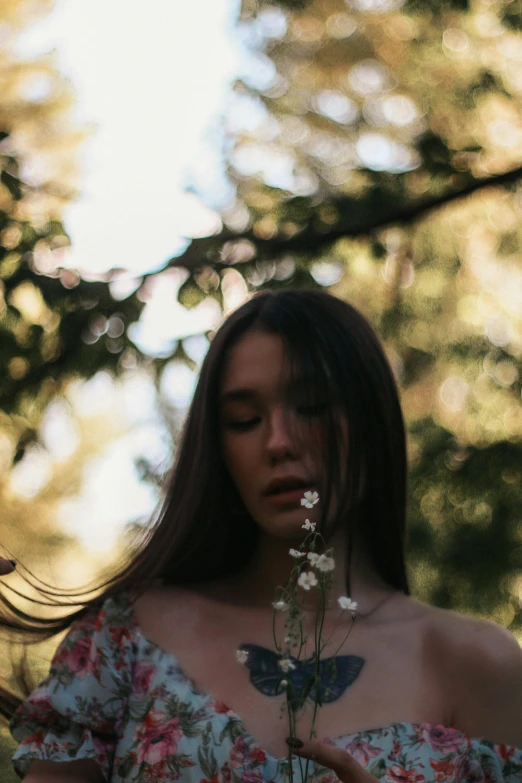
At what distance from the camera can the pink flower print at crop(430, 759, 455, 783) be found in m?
1.92

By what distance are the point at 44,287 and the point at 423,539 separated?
1569 millimetres

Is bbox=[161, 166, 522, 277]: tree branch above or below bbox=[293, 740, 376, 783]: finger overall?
above

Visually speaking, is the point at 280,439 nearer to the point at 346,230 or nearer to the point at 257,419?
the point at 257,419

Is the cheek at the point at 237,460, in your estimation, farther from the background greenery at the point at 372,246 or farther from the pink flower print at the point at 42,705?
the background greenery at the point at 372,246

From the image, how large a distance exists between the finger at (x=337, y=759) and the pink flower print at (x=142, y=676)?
Answer: 497mm

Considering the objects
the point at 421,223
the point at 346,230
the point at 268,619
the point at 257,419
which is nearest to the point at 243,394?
the point at 257,419

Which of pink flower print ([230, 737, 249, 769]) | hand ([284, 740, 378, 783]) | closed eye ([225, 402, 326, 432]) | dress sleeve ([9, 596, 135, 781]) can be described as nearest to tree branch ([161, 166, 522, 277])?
closed eye ([225, 402, 326, 432])

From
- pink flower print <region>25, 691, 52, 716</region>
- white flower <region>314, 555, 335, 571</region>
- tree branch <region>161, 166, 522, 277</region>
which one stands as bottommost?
pink flower print <region>25, 691, 52, 716</region>

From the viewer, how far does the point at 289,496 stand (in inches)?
81.6

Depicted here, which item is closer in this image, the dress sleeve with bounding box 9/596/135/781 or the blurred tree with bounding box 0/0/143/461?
the dress sleeve with bounding box 9/596/135/781

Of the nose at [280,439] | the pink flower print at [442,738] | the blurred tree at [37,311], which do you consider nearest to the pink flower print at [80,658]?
the nose at [280,439]

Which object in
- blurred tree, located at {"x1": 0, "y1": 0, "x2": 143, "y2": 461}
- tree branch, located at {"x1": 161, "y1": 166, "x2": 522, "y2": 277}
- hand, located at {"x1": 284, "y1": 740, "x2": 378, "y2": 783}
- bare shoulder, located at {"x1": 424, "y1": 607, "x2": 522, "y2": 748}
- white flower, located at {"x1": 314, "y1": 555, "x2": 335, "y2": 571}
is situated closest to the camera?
white flower, located at {"x1": 314, "y1": 555, "x2": 335, "y2": 571}

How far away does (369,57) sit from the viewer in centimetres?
586

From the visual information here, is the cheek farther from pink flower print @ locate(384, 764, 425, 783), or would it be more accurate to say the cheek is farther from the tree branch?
the tree branch
